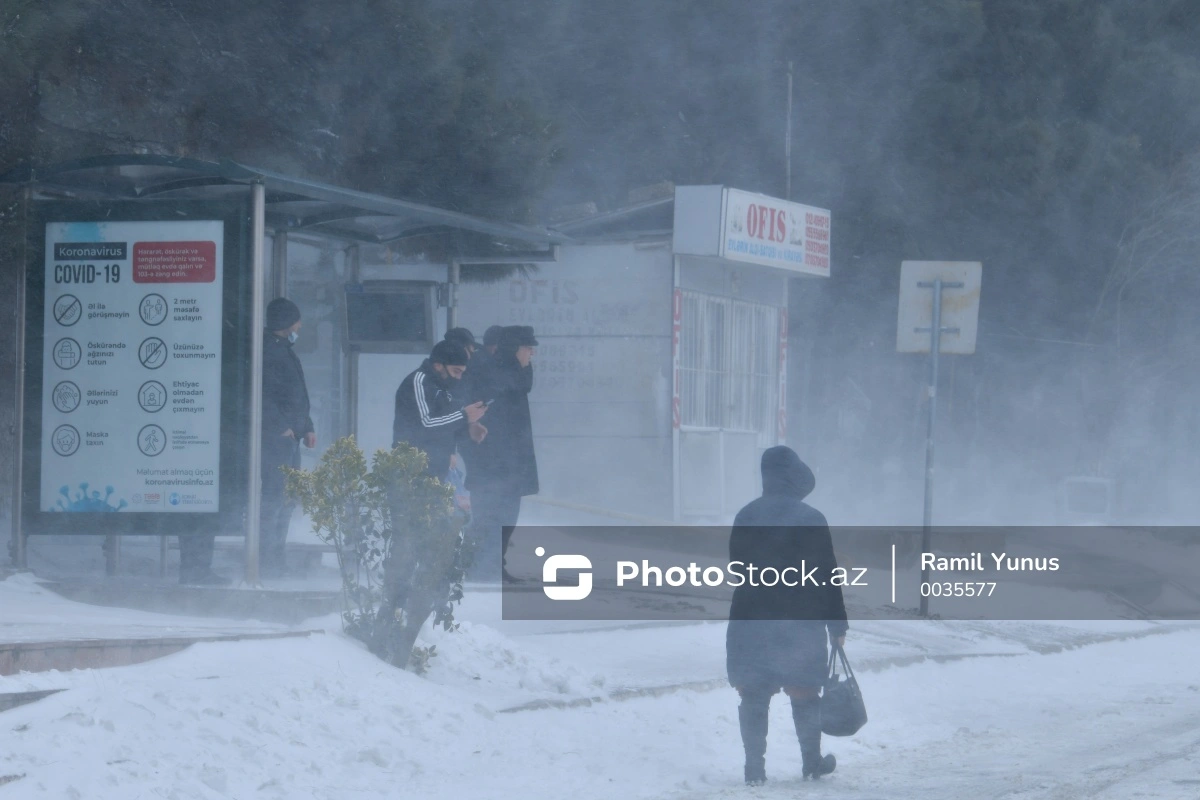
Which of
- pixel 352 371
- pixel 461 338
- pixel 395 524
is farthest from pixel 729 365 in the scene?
pixel 395 524

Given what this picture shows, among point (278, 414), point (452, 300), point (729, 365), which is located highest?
point (452, 300)

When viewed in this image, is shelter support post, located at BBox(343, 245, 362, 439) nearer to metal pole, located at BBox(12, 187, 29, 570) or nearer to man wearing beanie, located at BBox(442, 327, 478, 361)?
man wearing beanie, located at BBox(442, 327, 478, 361)

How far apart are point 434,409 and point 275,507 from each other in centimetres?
127

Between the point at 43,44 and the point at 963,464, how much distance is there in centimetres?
2131

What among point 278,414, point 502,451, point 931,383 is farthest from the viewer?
point 931,383

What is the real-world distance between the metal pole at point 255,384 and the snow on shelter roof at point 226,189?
233mm

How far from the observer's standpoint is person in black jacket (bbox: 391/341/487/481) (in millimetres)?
9711

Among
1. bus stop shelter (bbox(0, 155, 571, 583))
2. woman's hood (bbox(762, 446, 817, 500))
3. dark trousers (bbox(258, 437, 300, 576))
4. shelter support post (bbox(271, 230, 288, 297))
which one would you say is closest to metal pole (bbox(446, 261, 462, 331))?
shelter support post (bbox(271, 230, 288, 297))

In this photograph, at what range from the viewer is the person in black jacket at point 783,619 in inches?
261

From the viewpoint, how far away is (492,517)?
1087 cm

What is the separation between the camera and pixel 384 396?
49.6 feet

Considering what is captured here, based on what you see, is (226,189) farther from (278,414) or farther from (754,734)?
(754,734)

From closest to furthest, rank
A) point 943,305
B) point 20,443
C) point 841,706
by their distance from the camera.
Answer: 1. point 841,706
2. point 20,443
3. point 943,305

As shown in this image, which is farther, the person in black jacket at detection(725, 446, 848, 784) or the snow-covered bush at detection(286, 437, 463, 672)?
the snow-covered bush at detection(286, 437, 463, 672)
